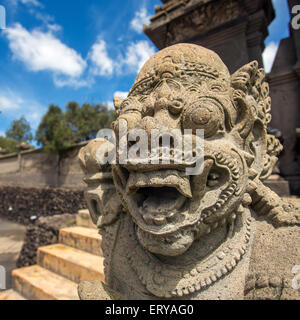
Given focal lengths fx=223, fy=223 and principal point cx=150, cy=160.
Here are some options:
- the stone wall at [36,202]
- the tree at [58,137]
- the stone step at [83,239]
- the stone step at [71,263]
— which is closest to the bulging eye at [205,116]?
the stone step at [71,263]

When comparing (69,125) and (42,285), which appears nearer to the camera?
(42,285)

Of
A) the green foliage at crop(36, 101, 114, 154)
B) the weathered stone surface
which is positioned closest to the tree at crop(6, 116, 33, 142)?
the green foliage at crop(36, 101, 114, 154)

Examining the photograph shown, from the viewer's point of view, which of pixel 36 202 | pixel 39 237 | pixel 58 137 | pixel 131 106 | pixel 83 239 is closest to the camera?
pixel 131 106

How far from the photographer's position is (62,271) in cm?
292

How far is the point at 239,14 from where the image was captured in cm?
345

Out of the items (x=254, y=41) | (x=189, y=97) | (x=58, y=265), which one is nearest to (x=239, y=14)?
(x=254, y=41)

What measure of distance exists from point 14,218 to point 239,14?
34.3 feet

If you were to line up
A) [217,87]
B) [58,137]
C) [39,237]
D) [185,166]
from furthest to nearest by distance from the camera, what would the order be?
[58,137] < [39,237] < [217,87] < [185,166]

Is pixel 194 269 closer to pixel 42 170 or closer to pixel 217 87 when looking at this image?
pixel 217 87

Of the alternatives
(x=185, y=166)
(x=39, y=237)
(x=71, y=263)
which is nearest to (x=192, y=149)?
(x=185, y=166)

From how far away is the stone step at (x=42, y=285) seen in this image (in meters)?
2.51

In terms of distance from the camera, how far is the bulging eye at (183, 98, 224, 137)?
1.00 meters

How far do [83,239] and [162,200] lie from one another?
263 cm
